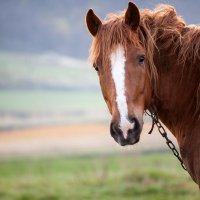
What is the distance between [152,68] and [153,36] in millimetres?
344

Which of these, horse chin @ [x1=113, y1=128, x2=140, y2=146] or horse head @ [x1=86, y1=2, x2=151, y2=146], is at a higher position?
horse head @ [x1=86, y1=2, x2=151, y2=146]

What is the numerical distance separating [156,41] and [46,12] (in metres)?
51.4

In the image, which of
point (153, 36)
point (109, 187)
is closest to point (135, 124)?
point (153, 36)

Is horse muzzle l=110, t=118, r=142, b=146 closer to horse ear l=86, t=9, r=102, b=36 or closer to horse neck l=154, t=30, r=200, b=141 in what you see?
horse neck l=154, t=30, r=200, b=141

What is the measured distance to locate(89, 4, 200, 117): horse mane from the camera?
15.9 feet

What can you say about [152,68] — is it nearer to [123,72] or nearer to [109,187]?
[123,72]

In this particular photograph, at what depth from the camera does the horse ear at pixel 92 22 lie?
5.16 metres

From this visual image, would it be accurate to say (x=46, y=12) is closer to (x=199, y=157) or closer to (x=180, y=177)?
(x=180, y=177)

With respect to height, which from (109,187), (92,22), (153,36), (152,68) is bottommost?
(109,187)

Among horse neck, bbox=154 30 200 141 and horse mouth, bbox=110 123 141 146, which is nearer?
horse mouth, bbox=110 123 141 146

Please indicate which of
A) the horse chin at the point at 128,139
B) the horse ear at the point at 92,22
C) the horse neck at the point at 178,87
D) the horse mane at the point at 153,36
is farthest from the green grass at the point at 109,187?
the horse chin at the point at 128,139

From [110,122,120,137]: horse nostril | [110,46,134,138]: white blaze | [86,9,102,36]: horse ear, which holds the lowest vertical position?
[110,122,120,137]: horse nostril

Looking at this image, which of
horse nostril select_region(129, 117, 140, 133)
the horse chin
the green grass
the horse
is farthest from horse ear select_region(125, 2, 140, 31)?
the green grass

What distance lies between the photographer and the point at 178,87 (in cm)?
513
